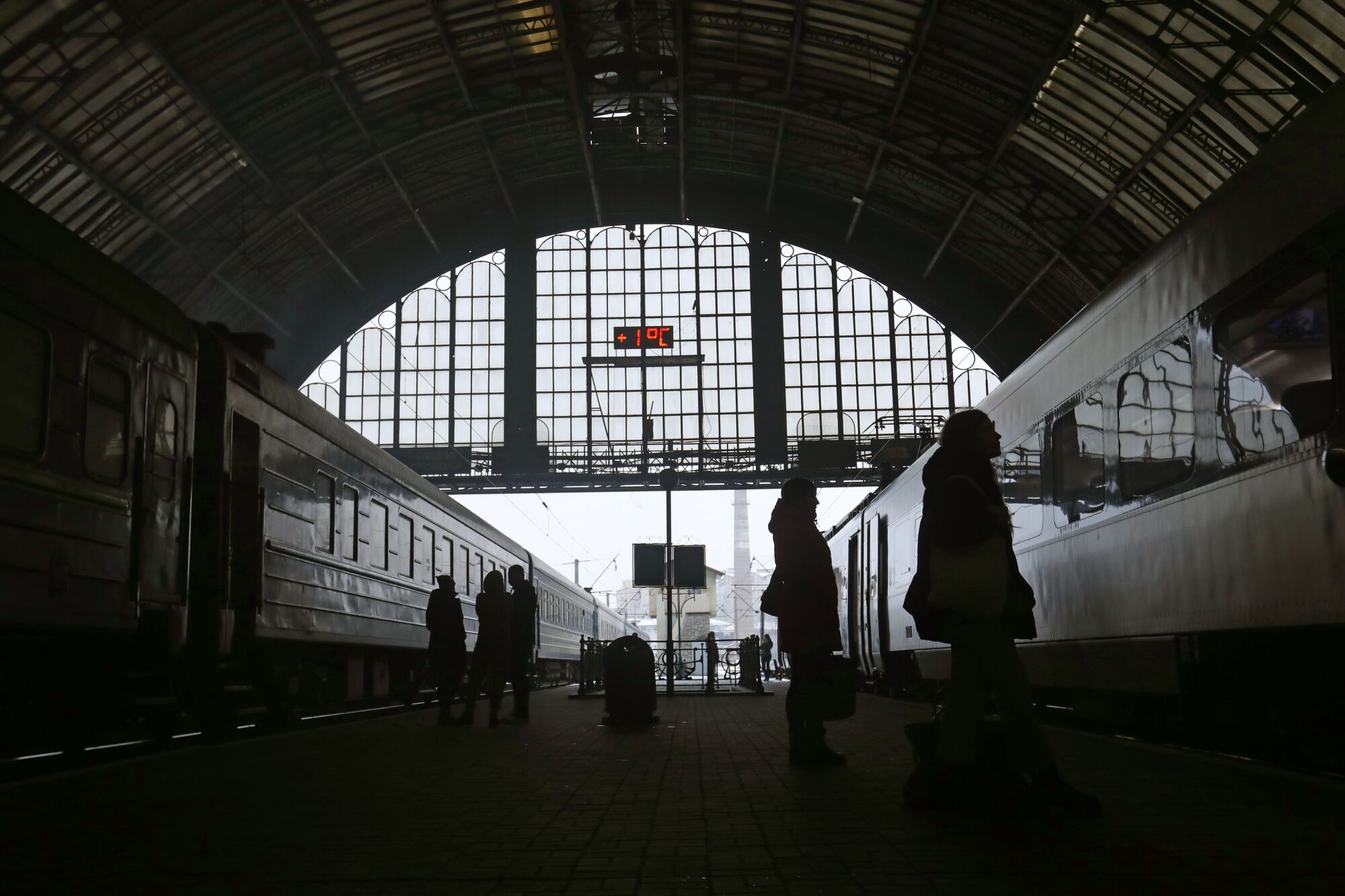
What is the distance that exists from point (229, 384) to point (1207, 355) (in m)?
7.36

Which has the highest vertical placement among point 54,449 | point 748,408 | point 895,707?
point 748,408

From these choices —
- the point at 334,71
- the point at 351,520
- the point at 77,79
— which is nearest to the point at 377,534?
the point at 351,520

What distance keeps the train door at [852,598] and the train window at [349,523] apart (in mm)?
9998

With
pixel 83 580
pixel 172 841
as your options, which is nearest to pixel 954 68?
pixel 83 580

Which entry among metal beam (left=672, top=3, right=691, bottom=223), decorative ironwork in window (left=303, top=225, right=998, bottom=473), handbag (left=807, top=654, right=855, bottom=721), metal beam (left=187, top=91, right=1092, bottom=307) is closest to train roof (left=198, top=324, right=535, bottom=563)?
handbag (left=807, top=654, right=855, bottom=721)

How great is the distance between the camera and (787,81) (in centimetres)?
3322

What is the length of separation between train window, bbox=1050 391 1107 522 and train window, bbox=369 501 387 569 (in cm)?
841

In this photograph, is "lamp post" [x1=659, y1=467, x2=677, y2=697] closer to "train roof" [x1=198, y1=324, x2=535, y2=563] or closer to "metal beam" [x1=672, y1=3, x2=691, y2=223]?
"train roof" [x1=198, y1=324, x2=535, y2=563]

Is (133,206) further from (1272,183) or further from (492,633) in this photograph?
(1272,183)

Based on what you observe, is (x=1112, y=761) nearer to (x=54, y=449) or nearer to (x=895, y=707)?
(x=54, y=449)

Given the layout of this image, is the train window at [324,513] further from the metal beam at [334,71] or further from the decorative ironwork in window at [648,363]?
the decorative ironwork in window at [648,363]

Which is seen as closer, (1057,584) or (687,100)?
(1057,584)

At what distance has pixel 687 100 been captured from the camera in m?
35.3

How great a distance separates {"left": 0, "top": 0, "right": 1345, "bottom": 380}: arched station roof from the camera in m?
24.1
